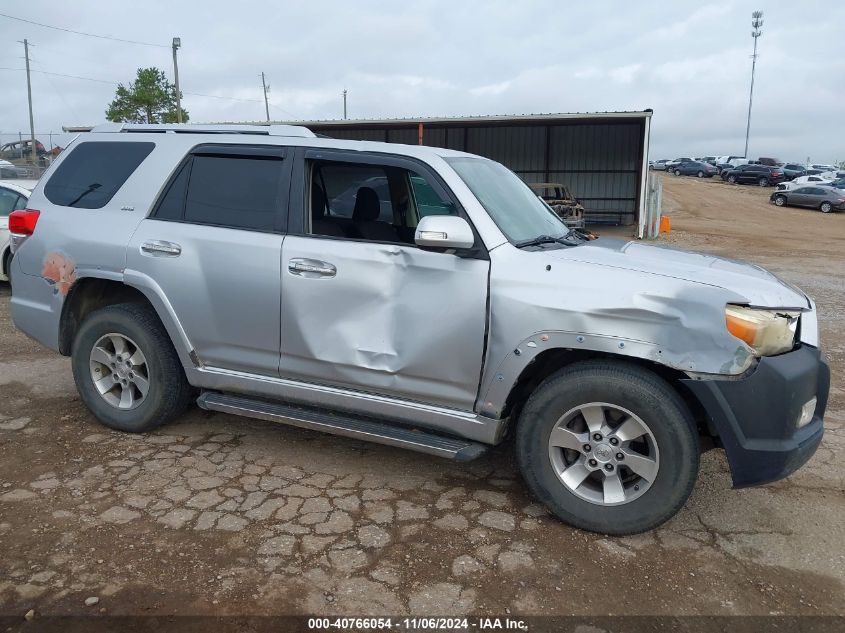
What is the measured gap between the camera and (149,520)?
3561mm

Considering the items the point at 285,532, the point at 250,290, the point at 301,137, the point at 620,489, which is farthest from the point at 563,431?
the point at 301,137

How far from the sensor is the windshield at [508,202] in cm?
384

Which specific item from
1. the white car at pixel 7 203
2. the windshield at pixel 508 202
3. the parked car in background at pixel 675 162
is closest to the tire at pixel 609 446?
the windshield at pixel 508 202

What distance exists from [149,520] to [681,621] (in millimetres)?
2549

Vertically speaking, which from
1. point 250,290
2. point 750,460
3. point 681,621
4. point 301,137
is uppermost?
point 301,137

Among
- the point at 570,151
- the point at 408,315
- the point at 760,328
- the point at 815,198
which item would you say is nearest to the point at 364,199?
the point at 408,315

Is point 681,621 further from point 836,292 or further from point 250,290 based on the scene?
point 836,292

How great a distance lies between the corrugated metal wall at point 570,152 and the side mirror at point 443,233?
2207 cm

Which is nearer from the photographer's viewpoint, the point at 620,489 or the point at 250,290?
the point at 620,489

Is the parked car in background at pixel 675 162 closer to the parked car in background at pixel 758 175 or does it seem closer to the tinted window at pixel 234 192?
the parked car in background at pixel 758 175

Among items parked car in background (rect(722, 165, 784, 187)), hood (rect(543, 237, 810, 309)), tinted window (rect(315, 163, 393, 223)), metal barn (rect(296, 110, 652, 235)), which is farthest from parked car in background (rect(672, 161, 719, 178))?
tinted window (rect(315, 163, 393, 223))

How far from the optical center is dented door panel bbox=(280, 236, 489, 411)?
360 centimetres

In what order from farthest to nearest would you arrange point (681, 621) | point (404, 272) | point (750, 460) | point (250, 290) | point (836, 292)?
point (836, 292)
point (250, 290)
point (404, 272)
point (750, 460)
point (681, 621)

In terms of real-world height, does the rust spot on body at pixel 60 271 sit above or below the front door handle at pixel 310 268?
below
